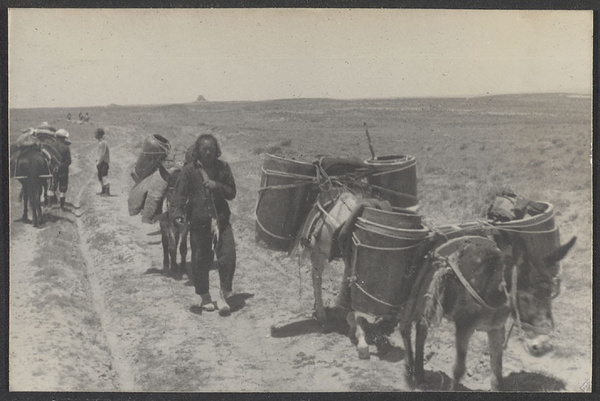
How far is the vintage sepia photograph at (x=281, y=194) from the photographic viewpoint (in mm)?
7902

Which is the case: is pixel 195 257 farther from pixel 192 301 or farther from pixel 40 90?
pixel 40 90

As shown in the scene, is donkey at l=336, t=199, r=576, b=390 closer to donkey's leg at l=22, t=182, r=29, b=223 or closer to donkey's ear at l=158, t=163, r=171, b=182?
donkey's ear at l=158, t=163, r=171, b=182

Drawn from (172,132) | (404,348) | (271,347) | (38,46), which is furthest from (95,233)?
(404,348)

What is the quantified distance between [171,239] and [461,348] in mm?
4599

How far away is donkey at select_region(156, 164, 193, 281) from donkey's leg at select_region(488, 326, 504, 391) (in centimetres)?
438

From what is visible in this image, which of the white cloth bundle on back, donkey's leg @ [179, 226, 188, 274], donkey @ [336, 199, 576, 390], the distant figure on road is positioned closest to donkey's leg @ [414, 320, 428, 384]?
donkey @ [336, 199, 576, 390]

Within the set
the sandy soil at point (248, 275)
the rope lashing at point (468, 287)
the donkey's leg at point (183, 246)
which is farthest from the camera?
the donkey's leg at point (183, 246)

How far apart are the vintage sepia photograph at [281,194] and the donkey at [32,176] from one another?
0.03 m

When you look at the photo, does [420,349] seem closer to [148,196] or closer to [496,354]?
[496,354]

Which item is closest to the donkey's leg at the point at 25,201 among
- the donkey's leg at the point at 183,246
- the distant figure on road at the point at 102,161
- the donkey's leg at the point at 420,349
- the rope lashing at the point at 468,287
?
the distant figure on road at the point at 102,161

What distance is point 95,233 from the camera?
9992 millimetres

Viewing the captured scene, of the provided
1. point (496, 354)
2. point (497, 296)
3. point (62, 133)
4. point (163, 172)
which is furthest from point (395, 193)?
point (62, 133)

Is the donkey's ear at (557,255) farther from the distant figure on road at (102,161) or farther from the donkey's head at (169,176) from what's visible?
the distant figure on road at (102,161)

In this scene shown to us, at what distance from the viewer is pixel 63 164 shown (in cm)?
975
